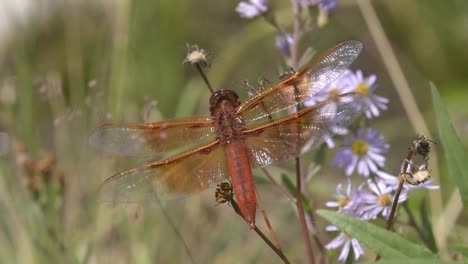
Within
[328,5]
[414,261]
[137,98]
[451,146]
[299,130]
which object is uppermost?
[137,98]

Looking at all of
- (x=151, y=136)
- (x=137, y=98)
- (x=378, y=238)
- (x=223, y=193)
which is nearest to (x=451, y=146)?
(x=378, y=238)

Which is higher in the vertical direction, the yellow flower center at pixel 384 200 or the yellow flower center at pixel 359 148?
the yellow flower center at pixel 359 148

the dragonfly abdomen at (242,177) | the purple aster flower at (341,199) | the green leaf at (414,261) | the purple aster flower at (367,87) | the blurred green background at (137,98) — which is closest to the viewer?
the green leaf at (414,261)

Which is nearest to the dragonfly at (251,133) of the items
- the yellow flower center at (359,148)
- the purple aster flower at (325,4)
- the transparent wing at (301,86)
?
the transparent wing at (301,86)

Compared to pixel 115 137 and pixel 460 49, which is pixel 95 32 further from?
pixel 115 137

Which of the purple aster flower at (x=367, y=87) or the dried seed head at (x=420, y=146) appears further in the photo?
the purple aster flower at (x=367, y=87)

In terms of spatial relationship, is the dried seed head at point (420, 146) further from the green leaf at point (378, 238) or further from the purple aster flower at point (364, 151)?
the purple aster flower at point (364, 151)

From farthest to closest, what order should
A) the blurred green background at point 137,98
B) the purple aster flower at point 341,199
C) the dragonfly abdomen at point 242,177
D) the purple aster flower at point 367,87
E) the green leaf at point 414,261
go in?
1. the blurred green background at point 137,98
2. the purple aster flower at point 367,87
3. the purple aster flower at point 341,199
4. the dragonfly abdomen at point 242,177
5. the green leaf at point 414,261

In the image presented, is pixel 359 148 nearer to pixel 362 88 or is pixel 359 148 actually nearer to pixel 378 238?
pixel 362 88
